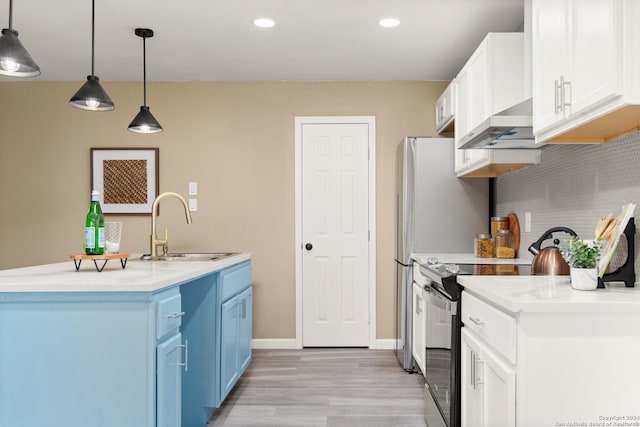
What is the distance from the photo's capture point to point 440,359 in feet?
8.21

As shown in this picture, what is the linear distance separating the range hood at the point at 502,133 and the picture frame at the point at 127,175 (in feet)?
9.72

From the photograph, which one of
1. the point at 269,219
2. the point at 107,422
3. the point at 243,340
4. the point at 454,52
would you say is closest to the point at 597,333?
the point at 107,422

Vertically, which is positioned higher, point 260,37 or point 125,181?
point 260,37

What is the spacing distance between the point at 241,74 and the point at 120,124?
1216 mm

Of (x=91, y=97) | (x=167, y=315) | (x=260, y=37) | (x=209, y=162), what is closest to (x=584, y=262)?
(x=167, y=315)

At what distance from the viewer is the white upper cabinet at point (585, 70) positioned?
5.06ft

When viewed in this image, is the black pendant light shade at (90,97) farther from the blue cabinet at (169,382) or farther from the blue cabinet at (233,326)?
the blue cabinet at (169,382)

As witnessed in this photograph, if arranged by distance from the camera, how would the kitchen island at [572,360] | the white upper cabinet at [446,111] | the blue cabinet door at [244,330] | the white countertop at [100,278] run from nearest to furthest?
the kitchen island at [572,360]
the white countertop at [100,278]
the blue cabinet door at [244,330]
the white upper cabinet at [446,111]

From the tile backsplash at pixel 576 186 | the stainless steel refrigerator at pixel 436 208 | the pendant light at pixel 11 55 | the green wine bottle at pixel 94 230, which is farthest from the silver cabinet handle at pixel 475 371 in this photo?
the pendant light at pixel 11 55

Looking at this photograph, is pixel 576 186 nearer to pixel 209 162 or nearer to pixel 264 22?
pixel 264 22

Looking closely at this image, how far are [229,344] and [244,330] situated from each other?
42 centimetres

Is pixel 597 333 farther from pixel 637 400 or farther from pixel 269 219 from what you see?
pixel 269 219

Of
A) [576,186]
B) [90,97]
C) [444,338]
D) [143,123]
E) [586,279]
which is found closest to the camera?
[586,279]

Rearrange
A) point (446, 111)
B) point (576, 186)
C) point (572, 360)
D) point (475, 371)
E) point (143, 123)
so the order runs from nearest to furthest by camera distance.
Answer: point (572, 360) < point (475, 371) < point (576, 186) < point (143, 123) < point (446, 111)
